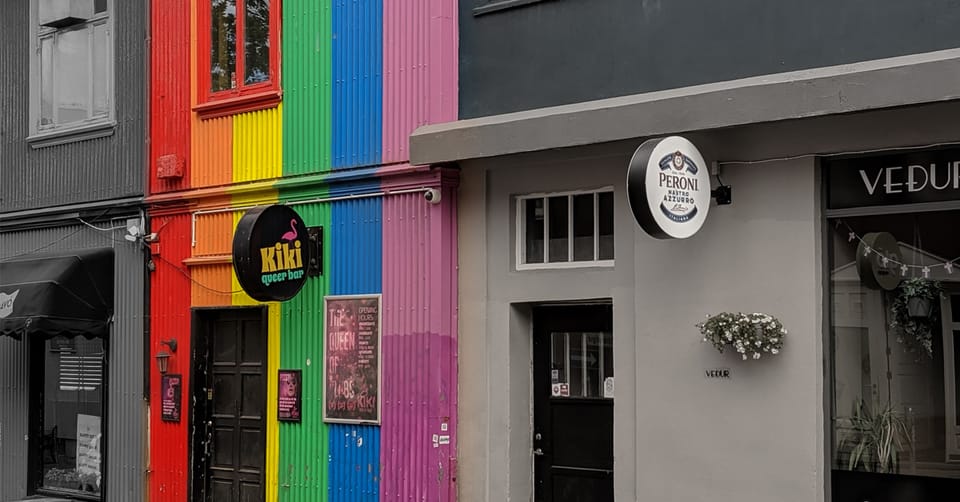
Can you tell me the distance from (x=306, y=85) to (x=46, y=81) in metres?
4.72

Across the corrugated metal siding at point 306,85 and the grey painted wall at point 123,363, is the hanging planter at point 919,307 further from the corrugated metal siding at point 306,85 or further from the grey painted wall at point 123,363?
the grey painted wall at point 123,363

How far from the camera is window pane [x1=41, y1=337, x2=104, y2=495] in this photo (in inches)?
566

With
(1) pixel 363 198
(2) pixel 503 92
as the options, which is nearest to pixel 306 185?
(1) pixel 363 198

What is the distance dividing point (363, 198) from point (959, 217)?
17.8 feet

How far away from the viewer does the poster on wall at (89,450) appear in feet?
46.9

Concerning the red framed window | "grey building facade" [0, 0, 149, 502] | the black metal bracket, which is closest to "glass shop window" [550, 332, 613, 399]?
the black metal bracket

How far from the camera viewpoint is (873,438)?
8.80 meters

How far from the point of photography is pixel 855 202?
349 inches

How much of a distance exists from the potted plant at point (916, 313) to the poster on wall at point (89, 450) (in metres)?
9.29

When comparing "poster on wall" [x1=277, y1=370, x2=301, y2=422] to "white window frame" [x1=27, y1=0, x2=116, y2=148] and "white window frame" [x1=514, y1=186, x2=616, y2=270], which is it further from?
"white window frame" [x1=27, y1=0, x2=116, y2=148]

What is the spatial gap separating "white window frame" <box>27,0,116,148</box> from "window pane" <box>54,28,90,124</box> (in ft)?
0.28

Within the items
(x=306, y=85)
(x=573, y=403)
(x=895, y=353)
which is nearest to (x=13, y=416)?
(x=306, y=85)

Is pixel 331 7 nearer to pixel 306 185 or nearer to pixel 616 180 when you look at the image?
pixel 306 185

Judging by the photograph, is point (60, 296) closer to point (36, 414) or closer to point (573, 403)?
point (36, 414)
